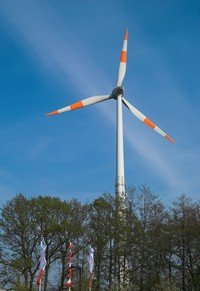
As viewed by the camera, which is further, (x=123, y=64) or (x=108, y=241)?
(x=123, y=64)

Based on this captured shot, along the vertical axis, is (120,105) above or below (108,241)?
above

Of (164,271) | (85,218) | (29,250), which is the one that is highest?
(85,218)

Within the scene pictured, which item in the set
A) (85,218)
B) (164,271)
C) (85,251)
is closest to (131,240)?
(164,271)

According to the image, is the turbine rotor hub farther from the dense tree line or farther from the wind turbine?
the dense tree line

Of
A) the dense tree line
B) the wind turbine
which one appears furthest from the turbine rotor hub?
the dense tree line

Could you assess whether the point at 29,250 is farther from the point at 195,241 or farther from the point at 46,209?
the point at 195,241

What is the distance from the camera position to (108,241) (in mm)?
47812

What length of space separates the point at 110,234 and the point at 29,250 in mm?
17920

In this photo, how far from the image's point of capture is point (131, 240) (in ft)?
152

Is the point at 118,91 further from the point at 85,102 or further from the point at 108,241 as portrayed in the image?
the point at 108,241

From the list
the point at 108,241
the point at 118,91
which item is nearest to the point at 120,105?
the point at 118,91

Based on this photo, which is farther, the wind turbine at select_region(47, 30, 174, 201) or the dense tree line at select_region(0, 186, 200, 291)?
the wind turbine at select_region(47, 30, 174, 201)

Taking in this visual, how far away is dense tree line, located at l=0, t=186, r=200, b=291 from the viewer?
46.7m

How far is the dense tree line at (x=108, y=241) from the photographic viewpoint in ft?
153
